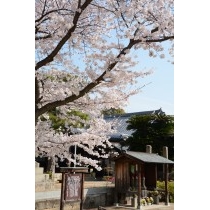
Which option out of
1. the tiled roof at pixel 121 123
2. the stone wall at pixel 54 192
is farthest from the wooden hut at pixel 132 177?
the tiled roof at pixel 121 123

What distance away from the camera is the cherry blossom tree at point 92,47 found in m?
1.97

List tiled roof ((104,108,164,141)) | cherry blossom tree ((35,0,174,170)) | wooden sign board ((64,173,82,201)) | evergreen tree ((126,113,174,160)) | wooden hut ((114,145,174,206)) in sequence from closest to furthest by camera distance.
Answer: cherry blossom tree ((35,0,174,170)) < evergreen tree ((126,113,174,160)) < tiled roof ((104,108,164,141)) < wooden sign board ((64,173,82,201)) < wooden hut ((114,145,174,206))

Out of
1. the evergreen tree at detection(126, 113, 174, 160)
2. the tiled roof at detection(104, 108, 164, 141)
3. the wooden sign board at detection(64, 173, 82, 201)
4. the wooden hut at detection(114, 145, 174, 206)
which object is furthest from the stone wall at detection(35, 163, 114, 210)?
the evergreen tree at detection(126, 113, 174, 160)

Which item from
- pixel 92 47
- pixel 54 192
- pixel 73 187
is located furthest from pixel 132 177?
pixel 92 47

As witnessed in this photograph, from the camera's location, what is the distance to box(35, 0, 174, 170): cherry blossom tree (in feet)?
6.48

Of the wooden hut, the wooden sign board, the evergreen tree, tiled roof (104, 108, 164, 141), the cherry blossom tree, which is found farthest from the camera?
the wooden hut

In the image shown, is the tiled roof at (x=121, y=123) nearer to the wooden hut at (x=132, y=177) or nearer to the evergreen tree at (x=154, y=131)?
the evergreen tree at (x=154, y=131)

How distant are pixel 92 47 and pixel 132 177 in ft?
6.93

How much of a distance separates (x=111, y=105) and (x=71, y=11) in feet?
2.40

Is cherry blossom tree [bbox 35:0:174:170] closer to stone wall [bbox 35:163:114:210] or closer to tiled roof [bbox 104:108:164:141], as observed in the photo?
tiled roof [bbox 104:108:164:141]

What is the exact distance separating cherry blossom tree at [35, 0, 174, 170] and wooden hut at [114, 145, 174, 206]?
102cm
